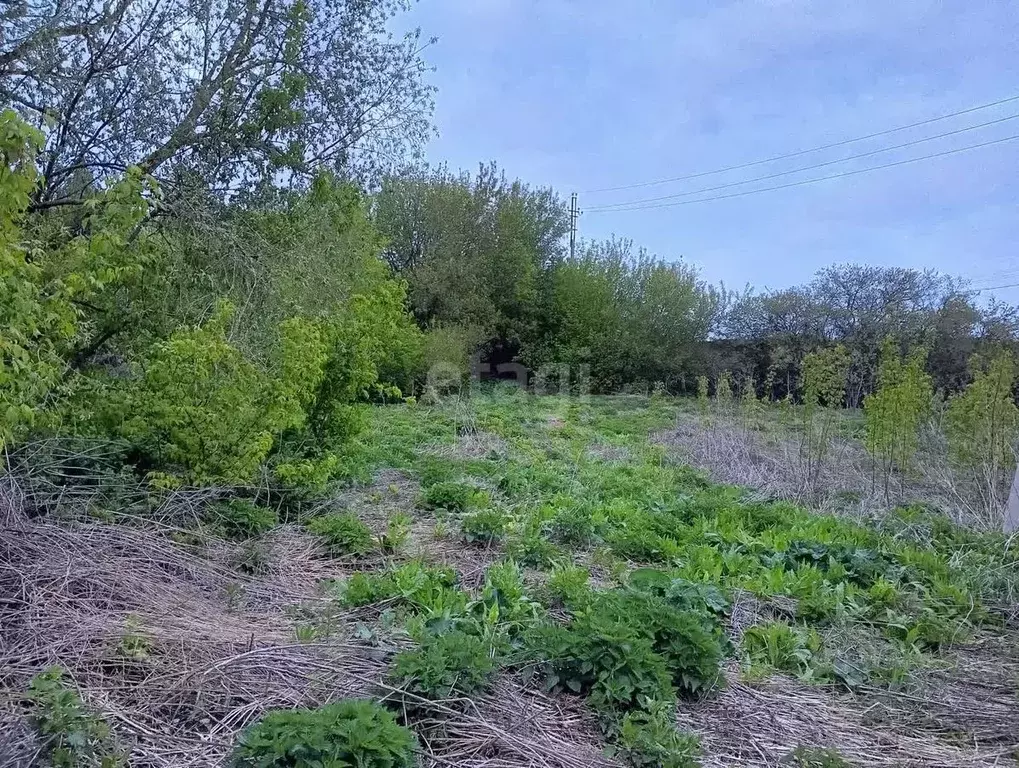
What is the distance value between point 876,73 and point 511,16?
5.32 m

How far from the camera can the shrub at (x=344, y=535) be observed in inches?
168

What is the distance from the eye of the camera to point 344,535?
4.32 m

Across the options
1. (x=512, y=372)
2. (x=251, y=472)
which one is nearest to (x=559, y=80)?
(x=512, y=372)

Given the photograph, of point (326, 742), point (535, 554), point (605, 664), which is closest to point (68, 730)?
point (326, 742)

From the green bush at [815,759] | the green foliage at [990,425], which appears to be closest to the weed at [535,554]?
the green bush at [815,759]

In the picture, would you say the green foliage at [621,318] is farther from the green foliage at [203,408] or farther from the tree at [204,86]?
the green foliage at [203,408]

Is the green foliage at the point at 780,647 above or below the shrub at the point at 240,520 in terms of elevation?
below

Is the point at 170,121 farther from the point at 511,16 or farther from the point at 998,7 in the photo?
the point at 998,7

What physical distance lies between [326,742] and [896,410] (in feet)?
18.1

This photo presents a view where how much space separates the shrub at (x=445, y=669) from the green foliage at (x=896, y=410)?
4.73 metres

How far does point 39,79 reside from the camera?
17.8ft

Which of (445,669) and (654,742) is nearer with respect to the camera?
(654,742)

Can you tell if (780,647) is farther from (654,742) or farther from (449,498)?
(449,498)

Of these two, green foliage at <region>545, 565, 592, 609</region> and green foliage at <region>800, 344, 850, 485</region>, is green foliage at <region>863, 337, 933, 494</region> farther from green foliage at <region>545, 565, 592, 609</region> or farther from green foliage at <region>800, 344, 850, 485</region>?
green foliage at <region>545, 565, 592, 609</region>
